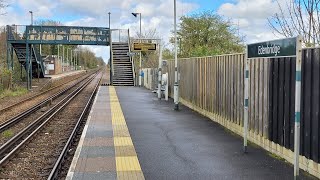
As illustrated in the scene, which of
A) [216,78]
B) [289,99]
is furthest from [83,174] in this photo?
[216,78]

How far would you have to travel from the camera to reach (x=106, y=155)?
28.2ft

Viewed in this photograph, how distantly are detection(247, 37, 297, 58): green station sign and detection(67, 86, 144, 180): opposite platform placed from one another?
287 cm

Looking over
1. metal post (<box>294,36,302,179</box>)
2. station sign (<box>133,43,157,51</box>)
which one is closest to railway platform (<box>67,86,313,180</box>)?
metal post (<box>294,36,302,179</box>)

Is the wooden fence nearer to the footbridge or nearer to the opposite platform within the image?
the opposite platform

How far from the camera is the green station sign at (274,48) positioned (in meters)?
6.63

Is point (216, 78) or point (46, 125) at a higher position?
point (216, 78)

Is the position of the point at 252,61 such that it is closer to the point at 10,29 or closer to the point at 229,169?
the point at 229,169

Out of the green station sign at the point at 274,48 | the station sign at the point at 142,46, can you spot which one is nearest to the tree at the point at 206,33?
the station sign at the point at 142,46

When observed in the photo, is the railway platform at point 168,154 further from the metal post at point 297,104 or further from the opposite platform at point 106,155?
the metal post at point 297,104

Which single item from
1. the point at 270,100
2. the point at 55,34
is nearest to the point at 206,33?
the point at 55,34

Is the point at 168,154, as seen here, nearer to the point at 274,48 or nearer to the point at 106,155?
the point at 106,155

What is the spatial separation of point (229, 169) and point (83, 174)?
2.36m

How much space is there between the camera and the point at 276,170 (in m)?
7.23

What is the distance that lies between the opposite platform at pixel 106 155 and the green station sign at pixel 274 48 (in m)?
2.87
